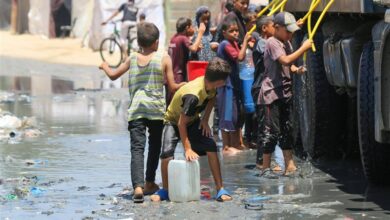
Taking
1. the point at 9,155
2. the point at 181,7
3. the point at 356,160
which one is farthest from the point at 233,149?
the point at 181,7

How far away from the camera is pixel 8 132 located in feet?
47.1

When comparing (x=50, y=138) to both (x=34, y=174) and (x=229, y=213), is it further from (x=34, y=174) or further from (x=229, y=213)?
(x=229, y=213)

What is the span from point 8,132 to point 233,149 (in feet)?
10.9

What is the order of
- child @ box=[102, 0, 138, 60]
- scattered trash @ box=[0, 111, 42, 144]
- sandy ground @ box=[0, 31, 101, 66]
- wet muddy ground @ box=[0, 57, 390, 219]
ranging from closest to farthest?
1. wet muddy ground @ box=[0, 57, 390, 219]
2. scattered trash @ box=[0, 111, 42, 144]
3. child @ box=[102, 0, 138, 60]
4. sandy ground @ box=[0, 31, 101, 66]

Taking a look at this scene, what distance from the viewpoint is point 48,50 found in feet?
113

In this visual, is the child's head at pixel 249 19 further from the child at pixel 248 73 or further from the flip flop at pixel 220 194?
the flip flop at pixel 220 194

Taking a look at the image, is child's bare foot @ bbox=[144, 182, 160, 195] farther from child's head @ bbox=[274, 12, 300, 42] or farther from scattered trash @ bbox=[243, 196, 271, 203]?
child's head @ bbox=[274, 12, 300, 42]

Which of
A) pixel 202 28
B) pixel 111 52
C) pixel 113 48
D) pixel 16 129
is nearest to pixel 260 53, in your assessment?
pixel 202 28

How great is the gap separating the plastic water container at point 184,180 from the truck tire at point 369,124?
140cm

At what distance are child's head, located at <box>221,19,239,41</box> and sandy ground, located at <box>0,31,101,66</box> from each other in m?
17.3

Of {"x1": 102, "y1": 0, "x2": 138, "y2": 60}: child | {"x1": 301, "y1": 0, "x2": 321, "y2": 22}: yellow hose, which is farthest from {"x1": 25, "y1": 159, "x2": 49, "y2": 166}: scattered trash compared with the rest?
{"x1": 102, "y1": 0, "x2": 138, "y2": 60}: child

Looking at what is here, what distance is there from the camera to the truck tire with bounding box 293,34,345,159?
11.5 metres

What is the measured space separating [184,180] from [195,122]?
1.70 ft

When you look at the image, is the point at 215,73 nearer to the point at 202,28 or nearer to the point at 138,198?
the point at 138,198
